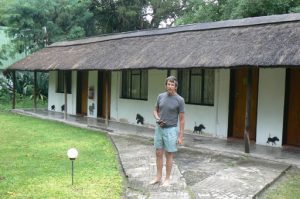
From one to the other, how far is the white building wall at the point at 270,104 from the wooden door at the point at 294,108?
0.67ft

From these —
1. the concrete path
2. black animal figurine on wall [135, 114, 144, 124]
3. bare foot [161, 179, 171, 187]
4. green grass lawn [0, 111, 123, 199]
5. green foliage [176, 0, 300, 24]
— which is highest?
green foliage [176, 0, 300, 24]

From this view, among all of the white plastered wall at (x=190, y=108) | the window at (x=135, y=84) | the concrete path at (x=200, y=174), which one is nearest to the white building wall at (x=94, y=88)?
the white plastered wall at (x=190, y=108)

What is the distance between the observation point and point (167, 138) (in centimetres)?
655

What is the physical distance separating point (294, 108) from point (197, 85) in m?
3.21

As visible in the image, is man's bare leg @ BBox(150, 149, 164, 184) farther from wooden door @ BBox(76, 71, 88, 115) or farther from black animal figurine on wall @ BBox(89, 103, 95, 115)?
wooden door @ BBox(76, 71, 88, 115)

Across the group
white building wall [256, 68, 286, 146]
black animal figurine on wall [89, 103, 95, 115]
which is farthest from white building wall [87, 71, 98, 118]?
white building wall [256, 68, 286, 146]

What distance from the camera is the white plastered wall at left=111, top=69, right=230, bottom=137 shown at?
1148 cm

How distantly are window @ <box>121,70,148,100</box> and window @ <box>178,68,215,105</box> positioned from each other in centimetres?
180

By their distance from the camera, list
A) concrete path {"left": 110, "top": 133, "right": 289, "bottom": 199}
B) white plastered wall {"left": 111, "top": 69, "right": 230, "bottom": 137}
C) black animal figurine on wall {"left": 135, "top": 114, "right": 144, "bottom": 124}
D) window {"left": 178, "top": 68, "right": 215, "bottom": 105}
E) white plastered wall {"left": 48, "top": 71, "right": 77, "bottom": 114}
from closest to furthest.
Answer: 1. concrete path {"left": 110, "top": 133, "right": 289, "bottom": 199}
2. white plastered wall {"left": 111, "top": 69, "right": 230, "bottom": 137}
3. window {"left": 178, "top": 68, "right": 215, "bottom": 105}
4. black animal figurine on wall {"left": 135, "top": 114, "right": 144, "bottom": 124}
5. white plastered wall {"left": 48, "top": 71, "right": 77, "bottom": 114}

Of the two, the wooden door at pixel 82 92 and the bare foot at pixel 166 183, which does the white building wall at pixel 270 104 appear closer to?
the bare foot at pixel 166 183

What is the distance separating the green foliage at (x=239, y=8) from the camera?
18.9 metres

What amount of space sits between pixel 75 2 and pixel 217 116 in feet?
52.0

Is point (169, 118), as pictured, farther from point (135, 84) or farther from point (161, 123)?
point (135, 84)

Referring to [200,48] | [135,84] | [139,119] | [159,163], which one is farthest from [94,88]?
[159,163]
